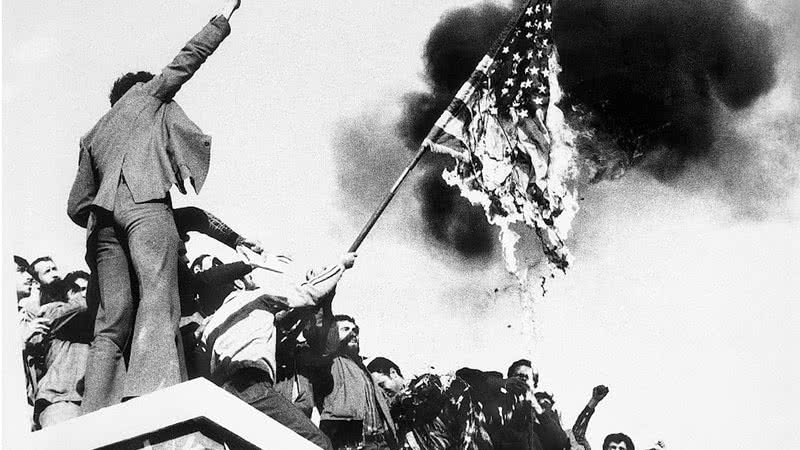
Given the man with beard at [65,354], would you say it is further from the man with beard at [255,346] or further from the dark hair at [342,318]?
the dark hair at [342,318]

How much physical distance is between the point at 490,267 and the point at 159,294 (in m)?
2.47

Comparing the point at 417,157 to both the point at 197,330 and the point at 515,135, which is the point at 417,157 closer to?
the point at 515,135

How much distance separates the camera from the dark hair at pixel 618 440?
15930 millimetres

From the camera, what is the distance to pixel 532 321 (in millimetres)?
16109

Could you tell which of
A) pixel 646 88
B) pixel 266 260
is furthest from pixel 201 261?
pixel 646 88

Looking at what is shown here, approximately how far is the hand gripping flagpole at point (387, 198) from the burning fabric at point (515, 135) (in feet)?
0.33

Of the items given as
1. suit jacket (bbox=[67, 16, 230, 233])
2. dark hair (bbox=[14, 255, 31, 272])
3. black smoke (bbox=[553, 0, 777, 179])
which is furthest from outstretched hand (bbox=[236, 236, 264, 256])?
black smoke (bbox=[553, 0, 777, 179])

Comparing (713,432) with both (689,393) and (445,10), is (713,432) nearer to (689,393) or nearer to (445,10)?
(689,393)

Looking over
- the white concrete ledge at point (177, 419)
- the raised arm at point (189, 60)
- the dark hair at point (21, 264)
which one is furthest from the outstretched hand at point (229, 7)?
the white concrete ledge at point (177, 419)

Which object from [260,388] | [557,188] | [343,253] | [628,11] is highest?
[628,11]

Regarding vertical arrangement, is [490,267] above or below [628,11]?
below

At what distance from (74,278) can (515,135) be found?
11.2ft

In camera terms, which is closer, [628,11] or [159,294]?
[159,294]

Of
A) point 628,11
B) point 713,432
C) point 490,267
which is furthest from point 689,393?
point 628,11
